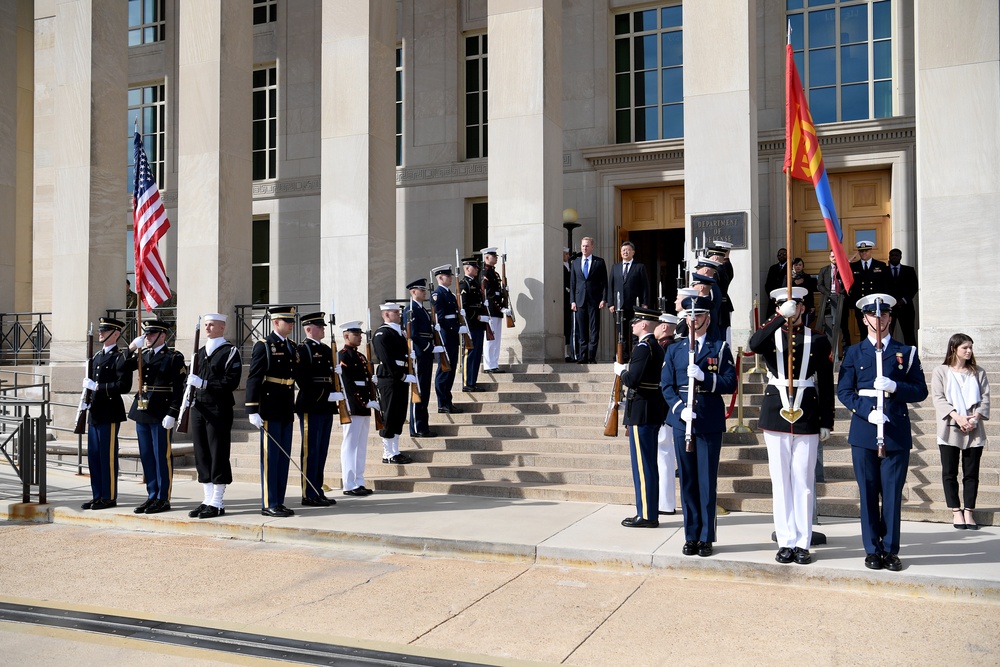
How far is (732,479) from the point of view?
31.4 ft

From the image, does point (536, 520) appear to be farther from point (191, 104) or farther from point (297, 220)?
point (297, 220)

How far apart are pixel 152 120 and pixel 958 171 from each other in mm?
18918

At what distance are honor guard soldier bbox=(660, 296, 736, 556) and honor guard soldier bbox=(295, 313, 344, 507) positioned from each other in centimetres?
431

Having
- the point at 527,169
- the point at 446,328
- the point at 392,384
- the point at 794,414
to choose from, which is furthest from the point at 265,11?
the point at 794,414

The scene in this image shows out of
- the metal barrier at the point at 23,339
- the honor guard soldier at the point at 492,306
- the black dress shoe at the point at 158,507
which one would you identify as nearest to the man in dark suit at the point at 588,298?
the honor guard soldier at the point at 492,306

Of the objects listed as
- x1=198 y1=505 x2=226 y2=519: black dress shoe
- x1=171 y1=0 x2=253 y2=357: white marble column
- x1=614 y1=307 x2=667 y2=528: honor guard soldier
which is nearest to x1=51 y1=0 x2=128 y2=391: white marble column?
x1=171 y1=0 x2=253 y2=357: white marble column

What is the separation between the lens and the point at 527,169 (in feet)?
47.8

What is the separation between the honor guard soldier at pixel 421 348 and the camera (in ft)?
39.0

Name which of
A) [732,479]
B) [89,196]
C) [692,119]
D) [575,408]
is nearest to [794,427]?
[732,479]

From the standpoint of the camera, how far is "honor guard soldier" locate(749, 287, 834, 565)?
278 inches

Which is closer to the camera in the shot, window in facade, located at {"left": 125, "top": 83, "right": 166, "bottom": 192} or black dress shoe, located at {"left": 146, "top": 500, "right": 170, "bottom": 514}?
black dress shoe, located at {"left": 146, "top": 500, "right": 170, "bottom": 514}

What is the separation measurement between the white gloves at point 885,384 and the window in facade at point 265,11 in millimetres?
18420

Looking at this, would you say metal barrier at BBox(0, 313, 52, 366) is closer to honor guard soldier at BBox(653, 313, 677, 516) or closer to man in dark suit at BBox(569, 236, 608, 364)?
man in dark suit at BBox(569, 236, 608, 364)

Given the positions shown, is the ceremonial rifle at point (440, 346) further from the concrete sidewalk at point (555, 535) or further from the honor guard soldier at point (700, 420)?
the honor guard soldier at point (700, 420)
